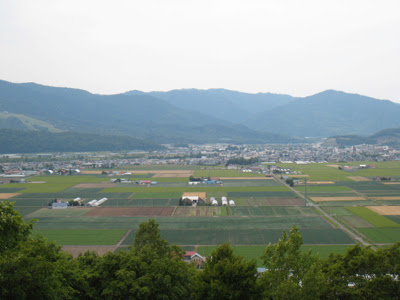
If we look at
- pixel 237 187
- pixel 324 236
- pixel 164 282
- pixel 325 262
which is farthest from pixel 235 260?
pixel 237 187

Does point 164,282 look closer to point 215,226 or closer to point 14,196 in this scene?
point 215,226

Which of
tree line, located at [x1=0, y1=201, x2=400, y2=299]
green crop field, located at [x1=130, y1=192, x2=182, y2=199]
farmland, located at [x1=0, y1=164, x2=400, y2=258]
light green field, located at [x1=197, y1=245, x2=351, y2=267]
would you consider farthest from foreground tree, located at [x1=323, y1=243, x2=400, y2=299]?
green crop field, located at [x1=130, y1=192, x2=182, y2=199]

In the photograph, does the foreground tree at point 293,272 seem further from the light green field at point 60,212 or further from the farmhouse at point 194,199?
the light green field at point 60,212

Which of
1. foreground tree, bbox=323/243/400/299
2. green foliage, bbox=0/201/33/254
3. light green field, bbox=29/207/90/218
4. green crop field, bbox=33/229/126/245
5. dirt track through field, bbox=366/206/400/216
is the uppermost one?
green foliage, bbox=0/201/33/254

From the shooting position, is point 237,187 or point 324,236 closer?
point 324,236

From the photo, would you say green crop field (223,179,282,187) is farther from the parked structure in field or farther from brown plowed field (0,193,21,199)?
brown plowed field (0,193,21,199)

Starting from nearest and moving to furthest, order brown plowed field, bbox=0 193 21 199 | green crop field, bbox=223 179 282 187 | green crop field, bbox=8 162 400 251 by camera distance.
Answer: green crop field, bbox=8 162 400 251
brown plowed field, bbox=0 193 21 199
green crop field, bbox=223 179 282 187

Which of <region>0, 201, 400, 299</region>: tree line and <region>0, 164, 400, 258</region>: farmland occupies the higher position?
<region>0, 201, 400, 299</region>: tree line

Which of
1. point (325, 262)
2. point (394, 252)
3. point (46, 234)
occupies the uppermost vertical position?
point (394, 252)

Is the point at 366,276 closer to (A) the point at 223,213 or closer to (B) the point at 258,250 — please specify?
(B) the point at 258,250
